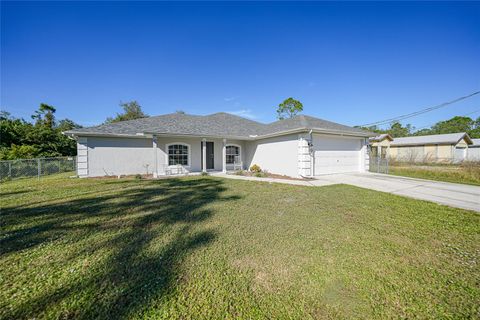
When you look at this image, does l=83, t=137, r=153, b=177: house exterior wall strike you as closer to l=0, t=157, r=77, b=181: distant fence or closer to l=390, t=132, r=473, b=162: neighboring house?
l=0, t=157, r=77, b=181: distant fence

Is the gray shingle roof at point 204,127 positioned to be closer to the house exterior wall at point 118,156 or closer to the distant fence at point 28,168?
the house exterior wall at point 118,156

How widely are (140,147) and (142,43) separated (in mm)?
6015

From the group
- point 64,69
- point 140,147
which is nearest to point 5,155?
point 64,69

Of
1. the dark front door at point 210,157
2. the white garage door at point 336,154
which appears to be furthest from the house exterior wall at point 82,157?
the white garage door at point 336,154

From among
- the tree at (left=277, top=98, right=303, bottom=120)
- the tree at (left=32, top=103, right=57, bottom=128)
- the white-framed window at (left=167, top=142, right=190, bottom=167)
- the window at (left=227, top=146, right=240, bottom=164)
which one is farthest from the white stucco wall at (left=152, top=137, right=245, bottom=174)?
the tree at (left=32, top=103, right=57, bottom=128)

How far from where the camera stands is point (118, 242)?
10.3 ft

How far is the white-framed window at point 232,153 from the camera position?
46.0 feet

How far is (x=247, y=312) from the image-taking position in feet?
5.81

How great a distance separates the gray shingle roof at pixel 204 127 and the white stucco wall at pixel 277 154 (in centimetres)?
68

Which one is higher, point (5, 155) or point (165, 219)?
point (5, 155)

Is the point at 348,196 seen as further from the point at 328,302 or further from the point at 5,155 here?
the point at 5,155

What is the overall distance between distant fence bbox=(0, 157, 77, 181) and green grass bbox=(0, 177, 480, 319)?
8.54 meters

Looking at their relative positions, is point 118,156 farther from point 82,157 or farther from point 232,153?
point 232,153

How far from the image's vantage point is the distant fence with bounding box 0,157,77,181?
1010 centimetres
